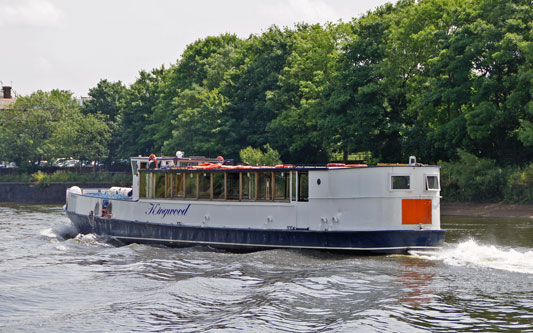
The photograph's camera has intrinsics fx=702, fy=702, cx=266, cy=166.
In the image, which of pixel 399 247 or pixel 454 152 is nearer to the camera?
pixel 399 247

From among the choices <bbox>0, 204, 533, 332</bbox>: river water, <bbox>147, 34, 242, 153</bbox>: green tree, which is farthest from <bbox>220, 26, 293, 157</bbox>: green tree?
<bbox>0, 204, 533, 332</bbox>: river water

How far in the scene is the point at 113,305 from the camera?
19906 mm

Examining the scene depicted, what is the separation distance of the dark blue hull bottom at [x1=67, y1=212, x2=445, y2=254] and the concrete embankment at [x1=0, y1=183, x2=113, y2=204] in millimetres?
53632

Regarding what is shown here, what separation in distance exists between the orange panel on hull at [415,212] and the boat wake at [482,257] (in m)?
1.19

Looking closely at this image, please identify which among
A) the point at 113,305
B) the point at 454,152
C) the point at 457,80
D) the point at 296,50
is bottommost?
the point at 113,305

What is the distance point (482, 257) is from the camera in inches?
Result: 994

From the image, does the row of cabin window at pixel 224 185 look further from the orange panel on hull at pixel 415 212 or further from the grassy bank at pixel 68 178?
the grassy bank at pixel 68 178

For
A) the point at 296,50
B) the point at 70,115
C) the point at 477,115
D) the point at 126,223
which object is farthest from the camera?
the point at 70,115

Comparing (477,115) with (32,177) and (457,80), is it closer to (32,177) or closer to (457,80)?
(457,80)

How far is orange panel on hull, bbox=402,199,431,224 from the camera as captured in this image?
85.9 feet

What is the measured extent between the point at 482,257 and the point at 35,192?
72642mm

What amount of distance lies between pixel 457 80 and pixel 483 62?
7.45 ft

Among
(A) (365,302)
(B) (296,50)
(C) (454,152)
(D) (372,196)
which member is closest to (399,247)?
(D) (372,196)

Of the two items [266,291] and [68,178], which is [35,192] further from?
[266,291]
